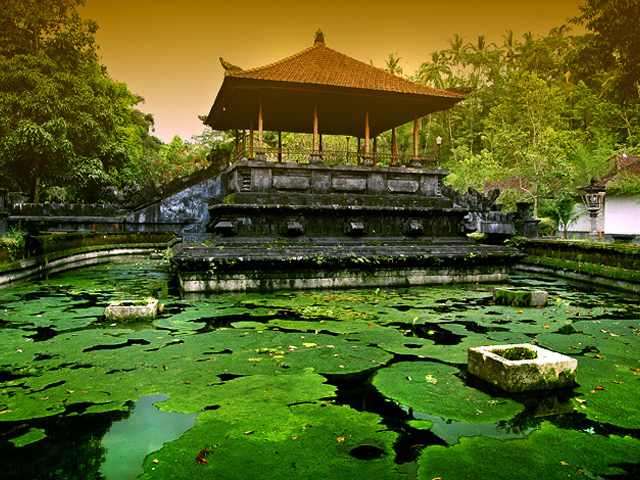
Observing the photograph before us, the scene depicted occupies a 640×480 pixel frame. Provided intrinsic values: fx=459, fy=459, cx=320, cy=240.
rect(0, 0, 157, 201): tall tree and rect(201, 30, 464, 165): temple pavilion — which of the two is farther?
rect(0, 0, 157, 201): tall tree

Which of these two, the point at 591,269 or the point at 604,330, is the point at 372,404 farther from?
the point at 591,269

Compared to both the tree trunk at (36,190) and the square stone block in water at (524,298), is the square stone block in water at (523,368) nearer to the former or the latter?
the square stone block in water at (524,298)

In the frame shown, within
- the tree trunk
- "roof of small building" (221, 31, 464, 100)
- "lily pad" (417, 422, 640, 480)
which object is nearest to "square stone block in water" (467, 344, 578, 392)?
"lily pad" (417, 422, 640, 480)

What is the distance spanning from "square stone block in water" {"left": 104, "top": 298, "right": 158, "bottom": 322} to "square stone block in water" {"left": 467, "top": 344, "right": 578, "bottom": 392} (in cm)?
437

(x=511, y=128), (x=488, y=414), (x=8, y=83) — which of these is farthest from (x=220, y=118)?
(x=511, y=128)

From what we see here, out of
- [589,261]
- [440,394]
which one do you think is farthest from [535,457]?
[589,261]

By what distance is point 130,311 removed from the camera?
6.25m

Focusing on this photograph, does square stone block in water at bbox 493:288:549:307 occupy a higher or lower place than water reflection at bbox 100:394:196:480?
higher

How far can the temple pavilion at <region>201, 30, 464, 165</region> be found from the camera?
38.9 feet

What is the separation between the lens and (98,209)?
17.7 m

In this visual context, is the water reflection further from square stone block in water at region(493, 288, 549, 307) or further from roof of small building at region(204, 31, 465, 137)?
roof of small building at region(204, 31, 465, 137)

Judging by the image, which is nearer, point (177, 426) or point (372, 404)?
point (177, 426)

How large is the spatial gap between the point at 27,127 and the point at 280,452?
1936 centimetres

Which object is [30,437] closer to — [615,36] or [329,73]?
[329,73]
